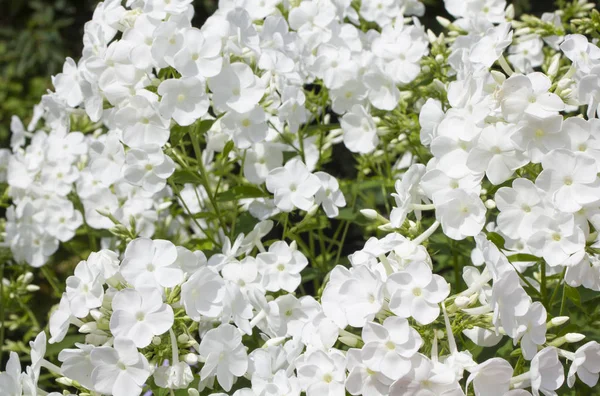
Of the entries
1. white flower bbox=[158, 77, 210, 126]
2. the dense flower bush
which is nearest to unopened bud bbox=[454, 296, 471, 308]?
the dense flower bush

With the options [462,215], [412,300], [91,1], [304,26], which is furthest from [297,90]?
[91,1]

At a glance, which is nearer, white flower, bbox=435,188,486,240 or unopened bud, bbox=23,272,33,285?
white flower, bbox=435,188,486,240

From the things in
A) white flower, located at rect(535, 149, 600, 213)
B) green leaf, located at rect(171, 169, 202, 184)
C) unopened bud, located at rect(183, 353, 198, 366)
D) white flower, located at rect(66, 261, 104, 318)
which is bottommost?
unopened bud, located at rect(183, 353, 198, 366)

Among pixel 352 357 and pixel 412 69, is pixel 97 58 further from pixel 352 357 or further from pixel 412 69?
pixel 352 357

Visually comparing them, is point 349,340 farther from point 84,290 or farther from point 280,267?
point 84,290

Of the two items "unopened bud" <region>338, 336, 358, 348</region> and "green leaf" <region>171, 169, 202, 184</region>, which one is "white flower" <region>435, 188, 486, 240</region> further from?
"green leaf" <region>171, 169, 202, 184</region>

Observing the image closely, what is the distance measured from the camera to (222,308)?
1.38 meters

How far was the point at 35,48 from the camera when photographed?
4.14m

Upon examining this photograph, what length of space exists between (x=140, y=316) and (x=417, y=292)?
0.47m

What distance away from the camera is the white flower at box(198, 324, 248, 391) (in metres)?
1.34

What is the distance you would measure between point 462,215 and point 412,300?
24cm

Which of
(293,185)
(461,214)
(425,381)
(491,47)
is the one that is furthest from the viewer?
(293,185)

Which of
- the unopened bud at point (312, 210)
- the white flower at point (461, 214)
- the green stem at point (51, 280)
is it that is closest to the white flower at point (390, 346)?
the white flower at point (461, 214)

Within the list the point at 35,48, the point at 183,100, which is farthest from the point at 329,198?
the point at 35,48
